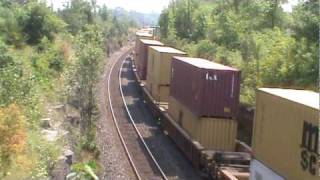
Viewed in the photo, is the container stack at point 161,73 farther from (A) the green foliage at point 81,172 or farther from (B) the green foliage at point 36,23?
(A) the green foliage at point 81,172

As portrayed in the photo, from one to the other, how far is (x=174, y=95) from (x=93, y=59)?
12.5ft

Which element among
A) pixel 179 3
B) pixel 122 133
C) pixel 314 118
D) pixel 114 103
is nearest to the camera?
pixel 314 118

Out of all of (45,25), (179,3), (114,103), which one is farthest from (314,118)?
(179,3)

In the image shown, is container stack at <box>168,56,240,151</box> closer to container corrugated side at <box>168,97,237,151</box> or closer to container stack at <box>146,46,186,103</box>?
container corrugated side at <box>168,97,237,151</box>

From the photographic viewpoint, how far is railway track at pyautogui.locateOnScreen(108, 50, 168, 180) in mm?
18755

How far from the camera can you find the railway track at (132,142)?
61.5ft

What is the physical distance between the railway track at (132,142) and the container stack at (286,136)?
606cm

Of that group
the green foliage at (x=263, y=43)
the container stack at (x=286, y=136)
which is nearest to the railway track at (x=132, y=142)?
the green foliage at (x=263, y=43)

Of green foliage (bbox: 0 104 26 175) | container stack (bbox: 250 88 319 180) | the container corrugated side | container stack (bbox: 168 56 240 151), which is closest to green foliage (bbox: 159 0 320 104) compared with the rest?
container stack (bbox: 168 56 240 151)

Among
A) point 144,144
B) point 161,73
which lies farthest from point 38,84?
point 161,73

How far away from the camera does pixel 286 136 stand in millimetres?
10914

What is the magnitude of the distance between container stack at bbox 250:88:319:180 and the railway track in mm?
6056

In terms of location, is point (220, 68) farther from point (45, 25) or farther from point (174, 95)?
point (45, 25)

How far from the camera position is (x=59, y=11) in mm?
69750
